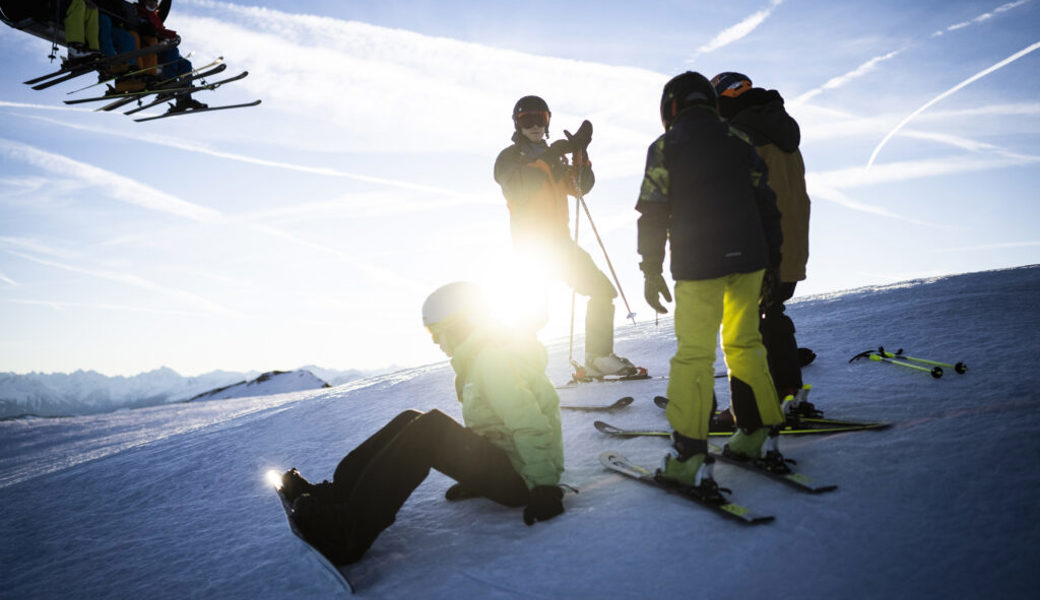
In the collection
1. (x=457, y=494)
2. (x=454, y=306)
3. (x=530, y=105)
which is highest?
(x=530, y=105)

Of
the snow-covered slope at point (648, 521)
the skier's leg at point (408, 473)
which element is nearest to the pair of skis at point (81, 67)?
the snow-covered slope at point (648, 521)

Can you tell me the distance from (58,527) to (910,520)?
5.53 m

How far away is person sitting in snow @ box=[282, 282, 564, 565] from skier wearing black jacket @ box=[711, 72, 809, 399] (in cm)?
183

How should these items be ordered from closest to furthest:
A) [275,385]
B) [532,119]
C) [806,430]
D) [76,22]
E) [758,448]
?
1. [758,448]
2. [806,430]
3. [532,119]
4. [76,22]
5. [275,385]

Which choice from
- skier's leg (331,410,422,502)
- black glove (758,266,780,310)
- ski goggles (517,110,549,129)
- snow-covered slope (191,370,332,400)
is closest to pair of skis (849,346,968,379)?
black glove (758,266,780,310)

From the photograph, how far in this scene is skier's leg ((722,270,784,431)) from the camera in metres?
2.76

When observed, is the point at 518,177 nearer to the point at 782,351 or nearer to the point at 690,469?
the point at 782,351

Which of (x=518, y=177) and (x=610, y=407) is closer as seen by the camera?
(x=610, y=407)

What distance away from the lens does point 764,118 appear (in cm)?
346

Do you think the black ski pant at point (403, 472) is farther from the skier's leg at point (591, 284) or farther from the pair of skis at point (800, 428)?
the skier's leg at point (591, 284)

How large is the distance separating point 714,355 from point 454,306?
4.81 feet

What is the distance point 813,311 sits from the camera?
8.10 metres

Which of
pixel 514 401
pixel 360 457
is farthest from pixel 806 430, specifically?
pixel 360 457

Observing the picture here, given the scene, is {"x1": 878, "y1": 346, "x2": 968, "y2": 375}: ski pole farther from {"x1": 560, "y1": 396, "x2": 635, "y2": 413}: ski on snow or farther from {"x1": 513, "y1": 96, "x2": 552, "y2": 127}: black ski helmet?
{"x1": 513, "y1": 96, "x2": 552, "y2": 127}: black ski helmet
